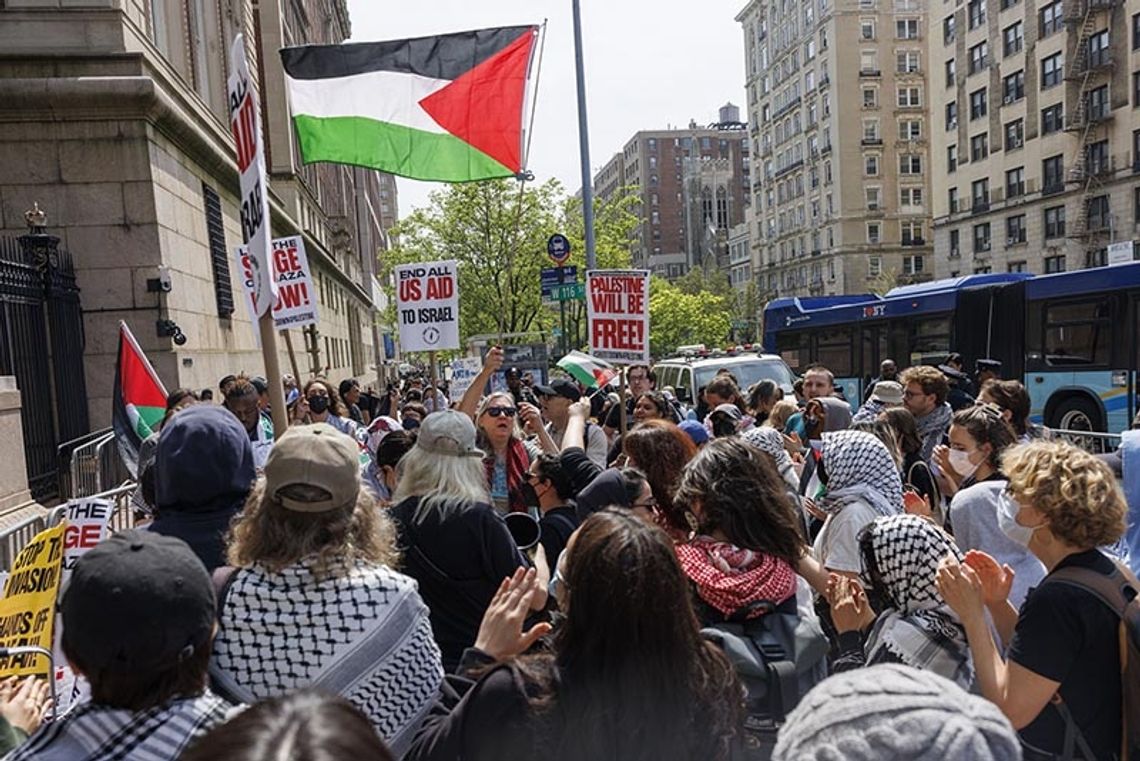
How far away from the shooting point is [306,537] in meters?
2.37

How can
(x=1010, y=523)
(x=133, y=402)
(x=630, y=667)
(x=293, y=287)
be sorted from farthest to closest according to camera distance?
(x=293, y=287) < (x=133, y=402) < (x=1010, y=523) < (x=630, y=667)

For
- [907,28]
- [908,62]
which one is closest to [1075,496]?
[908,62]

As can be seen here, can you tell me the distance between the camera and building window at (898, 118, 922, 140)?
80.0 m

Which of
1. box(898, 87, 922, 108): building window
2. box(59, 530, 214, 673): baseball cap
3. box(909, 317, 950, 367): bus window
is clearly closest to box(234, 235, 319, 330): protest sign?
box(59, 530, 214, 673): baseball cap

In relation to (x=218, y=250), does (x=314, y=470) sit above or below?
below

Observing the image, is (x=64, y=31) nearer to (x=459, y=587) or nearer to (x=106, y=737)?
(x=459, y=587)

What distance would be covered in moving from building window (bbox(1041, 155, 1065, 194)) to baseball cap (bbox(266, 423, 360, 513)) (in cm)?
5555

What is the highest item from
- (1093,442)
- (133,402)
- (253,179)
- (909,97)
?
(909,97)

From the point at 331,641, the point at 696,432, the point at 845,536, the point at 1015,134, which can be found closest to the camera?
the point at 331,641

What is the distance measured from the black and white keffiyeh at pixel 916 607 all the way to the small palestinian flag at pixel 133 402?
6123 mm

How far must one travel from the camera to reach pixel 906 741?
46.9 inches

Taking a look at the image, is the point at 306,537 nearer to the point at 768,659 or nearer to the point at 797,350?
the point at 768,659

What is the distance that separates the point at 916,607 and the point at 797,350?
21.1 metres

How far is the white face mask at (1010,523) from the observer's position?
3.18 m
